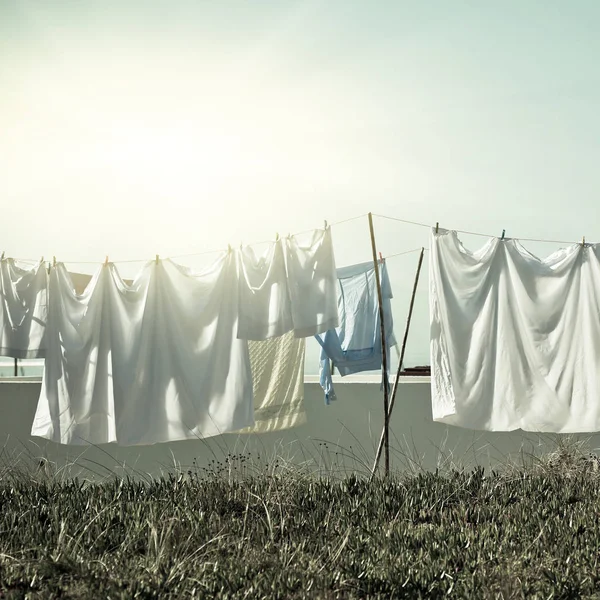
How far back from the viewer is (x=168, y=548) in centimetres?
441

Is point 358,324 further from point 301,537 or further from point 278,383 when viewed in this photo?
point 301,537

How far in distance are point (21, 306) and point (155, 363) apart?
1658mm

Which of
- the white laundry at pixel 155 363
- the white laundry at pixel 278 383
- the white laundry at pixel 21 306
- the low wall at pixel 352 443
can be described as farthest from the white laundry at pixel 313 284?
the white laundry at pixel 21 306

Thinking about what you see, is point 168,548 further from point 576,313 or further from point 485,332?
point 576,313

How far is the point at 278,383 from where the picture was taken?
7621mm

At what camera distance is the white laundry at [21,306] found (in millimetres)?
7523

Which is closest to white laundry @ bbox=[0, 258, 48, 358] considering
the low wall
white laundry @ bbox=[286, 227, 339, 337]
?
the low wall

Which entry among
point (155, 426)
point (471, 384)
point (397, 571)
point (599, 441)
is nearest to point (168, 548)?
point (397, 571)

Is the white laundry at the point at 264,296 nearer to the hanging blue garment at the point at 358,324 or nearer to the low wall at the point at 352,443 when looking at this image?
the hanging blue garment at the point at 358,324

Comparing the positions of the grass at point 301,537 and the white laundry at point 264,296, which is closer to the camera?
the grass at point 301,537

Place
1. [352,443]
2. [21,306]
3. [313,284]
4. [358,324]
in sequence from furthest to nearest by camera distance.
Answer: [352,443]
[21,306]
[358,324]
[313,284]

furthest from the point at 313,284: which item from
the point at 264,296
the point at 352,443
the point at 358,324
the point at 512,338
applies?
the point at 352,443

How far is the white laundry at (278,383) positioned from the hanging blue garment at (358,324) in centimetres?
39

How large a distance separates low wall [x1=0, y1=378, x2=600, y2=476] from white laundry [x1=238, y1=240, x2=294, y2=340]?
5.33ft
